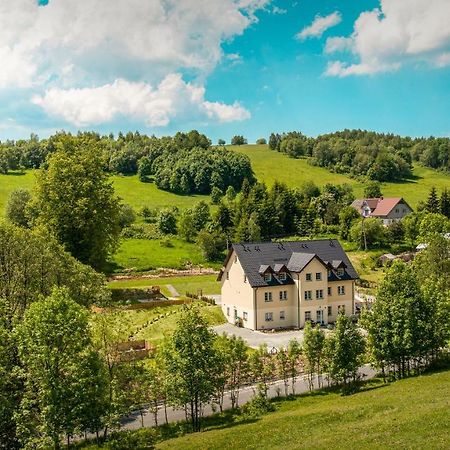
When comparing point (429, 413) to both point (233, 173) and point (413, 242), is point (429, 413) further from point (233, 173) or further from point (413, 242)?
point (233, 173)

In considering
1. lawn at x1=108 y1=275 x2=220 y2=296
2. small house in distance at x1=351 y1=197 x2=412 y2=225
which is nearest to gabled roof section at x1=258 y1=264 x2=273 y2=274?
lawn at x1=108 y1=275 x2=220 y2=296

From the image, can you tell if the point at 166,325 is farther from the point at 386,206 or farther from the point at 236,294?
the point at 386,206

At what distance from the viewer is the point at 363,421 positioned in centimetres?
2445

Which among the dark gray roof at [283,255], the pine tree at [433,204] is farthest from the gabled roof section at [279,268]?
the pine tree at [433,204]

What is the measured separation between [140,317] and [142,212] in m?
69.7

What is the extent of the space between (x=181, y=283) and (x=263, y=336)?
28867 millimetres

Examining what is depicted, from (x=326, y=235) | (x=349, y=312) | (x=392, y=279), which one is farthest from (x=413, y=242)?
(x=392, y=279)

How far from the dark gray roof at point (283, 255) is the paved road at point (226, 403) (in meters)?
→ 16.7

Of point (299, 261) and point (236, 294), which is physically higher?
point (299, 261)

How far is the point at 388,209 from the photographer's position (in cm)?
12719

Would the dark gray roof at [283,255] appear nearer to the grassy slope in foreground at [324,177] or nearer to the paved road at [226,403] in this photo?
the paved road at [226,403]

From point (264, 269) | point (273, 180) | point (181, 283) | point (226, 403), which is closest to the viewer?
point (226, 403)

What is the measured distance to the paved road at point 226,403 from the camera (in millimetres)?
30250

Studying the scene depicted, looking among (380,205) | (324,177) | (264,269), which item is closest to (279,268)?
(264,269)
